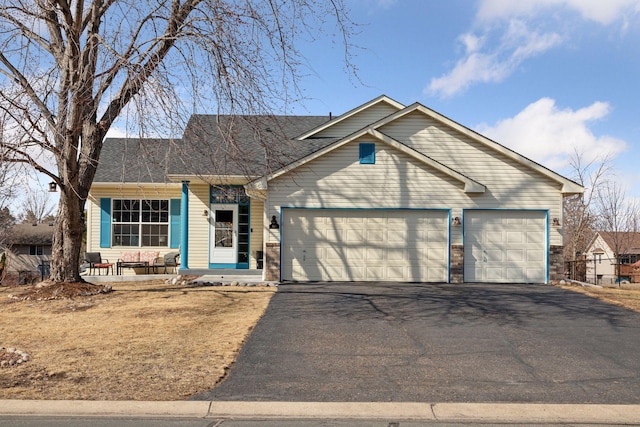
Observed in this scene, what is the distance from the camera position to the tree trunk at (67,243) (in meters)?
13.0

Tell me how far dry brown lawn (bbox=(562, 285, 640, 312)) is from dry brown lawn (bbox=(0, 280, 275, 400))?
840 centimetres

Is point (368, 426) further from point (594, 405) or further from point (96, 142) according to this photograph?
point (96, 142)

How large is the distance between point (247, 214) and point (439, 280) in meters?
6.92

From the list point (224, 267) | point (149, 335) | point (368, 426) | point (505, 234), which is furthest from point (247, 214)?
point (368, 426)

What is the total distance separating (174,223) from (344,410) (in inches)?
592

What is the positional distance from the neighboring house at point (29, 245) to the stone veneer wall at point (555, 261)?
39708 millimetres

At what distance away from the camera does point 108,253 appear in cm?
1947

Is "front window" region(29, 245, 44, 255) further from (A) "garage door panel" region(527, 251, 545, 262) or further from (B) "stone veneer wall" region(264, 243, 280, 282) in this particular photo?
(A) "garage door panel" region(527, 251, 545, 262)

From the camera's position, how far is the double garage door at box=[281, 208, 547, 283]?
1581cm

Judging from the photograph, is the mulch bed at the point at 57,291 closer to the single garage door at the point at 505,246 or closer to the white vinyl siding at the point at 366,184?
the white vinyl siding at the point at 366,184

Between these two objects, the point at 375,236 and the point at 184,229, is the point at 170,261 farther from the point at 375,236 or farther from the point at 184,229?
the point at 375,236

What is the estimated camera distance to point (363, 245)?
1590cm

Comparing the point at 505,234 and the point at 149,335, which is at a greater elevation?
the point at 505,234

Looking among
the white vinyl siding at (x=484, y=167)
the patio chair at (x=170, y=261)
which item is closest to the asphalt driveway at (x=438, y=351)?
the white vinyl siding at (x=484, y=167)
